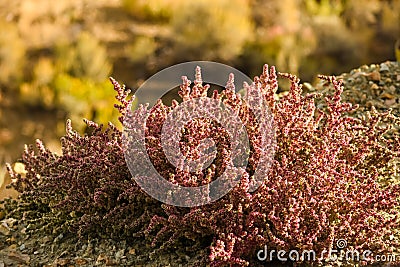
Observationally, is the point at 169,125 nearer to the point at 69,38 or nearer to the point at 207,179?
→ the point at 207,179

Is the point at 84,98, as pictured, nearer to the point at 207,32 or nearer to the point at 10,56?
the point at 10,56

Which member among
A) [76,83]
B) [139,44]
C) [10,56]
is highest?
[139,44]

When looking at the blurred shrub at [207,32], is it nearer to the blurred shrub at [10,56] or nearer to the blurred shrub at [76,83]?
the blurred shrub at [76,83]

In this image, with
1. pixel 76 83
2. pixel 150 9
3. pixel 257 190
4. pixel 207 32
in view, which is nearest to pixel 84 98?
pixel 76 83

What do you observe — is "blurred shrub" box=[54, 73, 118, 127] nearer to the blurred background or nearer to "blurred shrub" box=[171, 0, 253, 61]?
the blurred background

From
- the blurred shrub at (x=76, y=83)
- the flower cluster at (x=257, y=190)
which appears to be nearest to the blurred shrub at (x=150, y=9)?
the blurred shrub at (x=76, y=83)

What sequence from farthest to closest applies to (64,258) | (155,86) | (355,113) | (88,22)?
(88,22) < (155,86) < (355,113) < (64,258)

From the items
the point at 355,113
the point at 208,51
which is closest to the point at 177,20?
the point at 208,51
